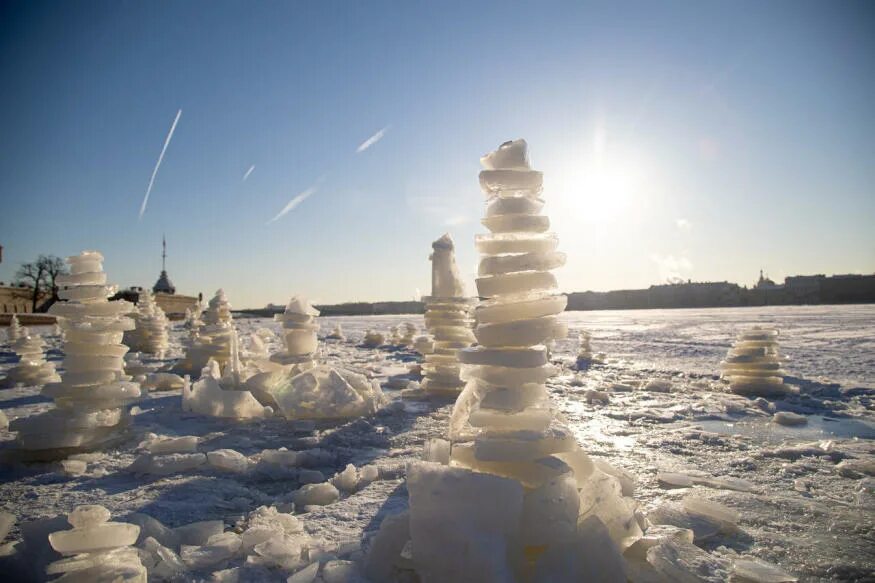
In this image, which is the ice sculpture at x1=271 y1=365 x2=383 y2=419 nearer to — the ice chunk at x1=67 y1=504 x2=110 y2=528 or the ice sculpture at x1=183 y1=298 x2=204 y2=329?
the ice chunk at x1=67 y1=504 x2=110 y2=528

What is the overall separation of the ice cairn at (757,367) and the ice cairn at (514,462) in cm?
514

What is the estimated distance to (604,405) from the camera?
5.91 meters

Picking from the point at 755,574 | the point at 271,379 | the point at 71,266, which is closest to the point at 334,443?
the point at 271,379

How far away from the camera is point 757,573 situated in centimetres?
197

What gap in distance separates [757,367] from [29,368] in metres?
11.7

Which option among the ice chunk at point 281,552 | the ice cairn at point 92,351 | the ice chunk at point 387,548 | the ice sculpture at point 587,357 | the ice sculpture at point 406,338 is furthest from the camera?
the ice sculpture at point 406,338

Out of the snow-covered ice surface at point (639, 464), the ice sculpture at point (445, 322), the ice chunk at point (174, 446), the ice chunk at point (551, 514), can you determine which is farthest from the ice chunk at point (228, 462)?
the ice sculpture at point (445, 322)

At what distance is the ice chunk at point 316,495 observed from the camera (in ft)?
9.49

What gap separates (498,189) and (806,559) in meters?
2.37

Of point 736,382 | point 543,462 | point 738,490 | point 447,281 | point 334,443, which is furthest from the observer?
point 447,281

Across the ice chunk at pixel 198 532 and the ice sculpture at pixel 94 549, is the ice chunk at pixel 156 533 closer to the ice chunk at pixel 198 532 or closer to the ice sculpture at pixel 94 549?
the ice chunk at pixel 198 532

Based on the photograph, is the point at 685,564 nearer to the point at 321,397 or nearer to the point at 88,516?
the point at 88,516

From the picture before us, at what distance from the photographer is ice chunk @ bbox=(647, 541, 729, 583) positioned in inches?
71.7

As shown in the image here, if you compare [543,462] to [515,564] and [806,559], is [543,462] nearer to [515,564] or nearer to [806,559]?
[515,564]
